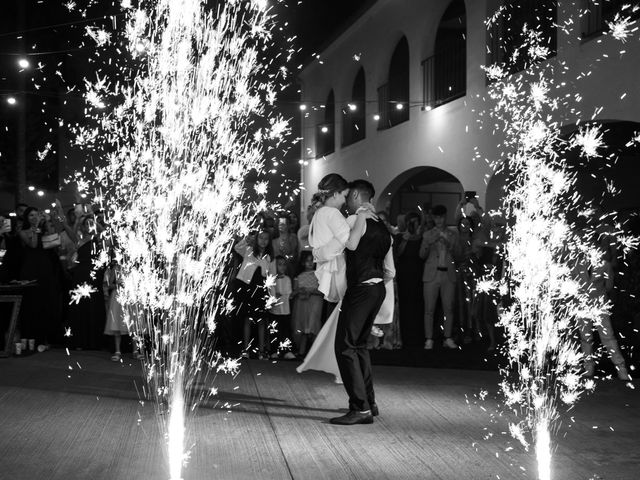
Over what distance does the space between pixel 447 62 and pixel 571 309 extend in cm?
841

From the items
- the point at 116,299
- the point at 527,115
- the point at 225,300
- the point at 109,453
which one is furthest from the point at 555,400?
the point at 527,115

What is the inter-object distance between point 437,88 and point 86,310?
913 cm

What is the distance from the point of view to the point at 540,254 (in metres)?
9.69

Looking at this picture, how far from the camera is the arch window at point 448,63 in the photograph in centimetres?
1562

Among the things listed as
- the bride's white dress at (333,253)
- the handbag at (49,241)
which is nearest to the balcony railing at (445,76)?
the handbag at (49,241)

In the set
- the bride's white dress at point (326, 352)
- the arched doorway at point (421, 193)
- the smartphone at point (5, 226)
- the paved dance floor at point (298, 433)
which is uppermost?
the arched doorway at point (421, 193)

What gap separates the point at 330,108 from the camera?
2459 cm

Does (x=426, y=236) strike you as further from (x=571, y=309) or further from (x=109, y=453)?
(x=109, y=453)

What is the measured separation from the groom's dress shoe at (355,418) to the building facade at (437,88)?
5928mm

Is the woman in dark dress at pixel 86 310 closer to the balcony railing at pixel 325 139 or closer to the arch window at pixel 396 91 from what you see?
the arch window at pixel 396 91

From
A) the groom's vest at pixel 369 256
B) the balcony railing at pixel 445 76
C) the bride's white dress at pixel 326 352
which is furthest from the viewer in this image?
the balcony railing at pixel 445 76

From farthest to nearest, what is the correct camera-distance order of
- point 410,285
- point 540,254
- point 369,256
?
point 410,285
point 540,254
point 369,256

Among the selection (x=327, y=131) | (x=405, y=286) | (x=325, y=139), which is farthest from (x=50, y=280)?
(x=325, y=139)

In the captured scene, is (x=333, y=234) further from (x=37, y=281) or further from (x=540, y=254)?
(x=37, y=281)
